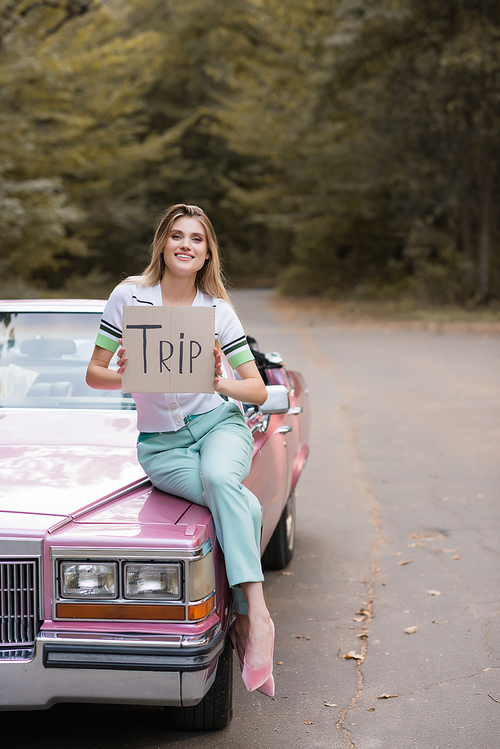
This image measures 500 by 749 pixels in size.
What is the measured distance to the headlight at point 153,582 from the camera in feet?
8.54

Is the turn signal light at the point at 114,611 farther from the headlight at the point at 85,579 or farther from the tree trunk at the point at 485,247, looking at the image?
the tree trunk at the point at 485,247

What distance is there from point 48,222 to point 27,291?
2316 millimetres

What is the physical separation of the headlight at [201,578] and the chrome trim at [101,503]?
430 mm

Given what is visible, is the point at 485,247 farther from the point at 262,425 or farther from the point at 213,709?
the point at 213,709

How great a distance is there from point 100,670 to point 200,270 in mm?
1570

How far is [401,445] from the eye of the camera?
852 cm

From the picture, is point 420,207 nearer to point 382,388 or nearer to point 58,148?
point 58,148

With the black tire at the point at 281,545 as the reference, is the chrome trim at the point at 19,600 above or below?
above

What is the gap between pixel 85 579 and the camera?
261 cm

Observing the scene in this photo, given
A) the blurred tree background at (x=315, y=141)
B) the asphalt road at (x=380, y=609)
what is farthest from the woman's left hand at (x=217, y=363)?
the blurred tree background at (x=315, y=141)

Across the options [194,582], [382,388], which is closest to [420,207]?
[382,388]

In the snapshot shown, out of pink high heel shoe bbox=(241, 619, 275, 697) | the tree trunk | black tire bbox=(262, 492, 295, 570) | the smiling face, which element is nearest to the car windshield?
the smiling face

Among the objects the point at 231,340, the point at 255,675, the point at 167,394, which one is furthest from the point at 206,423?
the point at 255,675

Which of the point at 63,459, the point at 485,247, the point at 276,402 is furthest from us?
the point at 485,247
